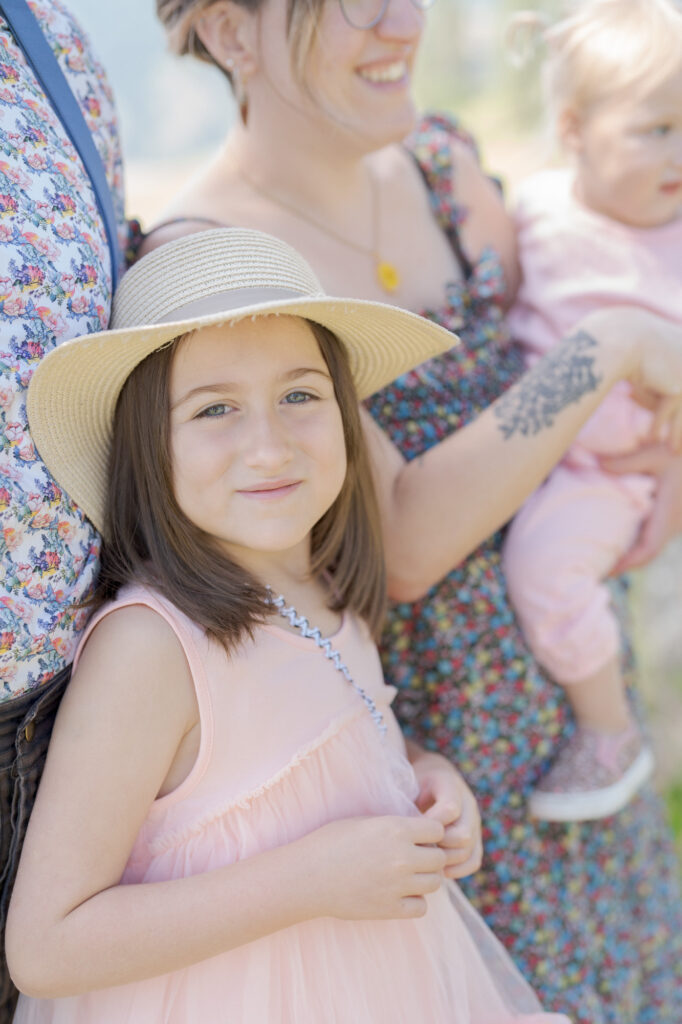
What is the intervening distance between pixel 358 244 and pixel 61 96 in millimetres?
755

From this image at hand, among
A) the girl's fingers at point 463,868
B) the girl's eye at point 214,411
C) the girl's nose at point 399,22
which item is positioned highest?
the girl's nose at point 399,22

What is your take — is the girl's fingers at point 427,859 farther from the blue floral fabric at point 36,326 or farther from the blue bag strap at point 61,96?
the blue bag strap at point 61,96

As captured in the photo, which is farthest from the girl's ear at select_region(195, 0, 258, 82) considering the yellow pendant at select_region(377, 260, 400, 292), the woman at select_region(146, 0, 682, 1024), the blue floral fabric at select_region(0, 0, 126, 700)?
the blue floral fabric at select_region(0, 0, 126, 700)

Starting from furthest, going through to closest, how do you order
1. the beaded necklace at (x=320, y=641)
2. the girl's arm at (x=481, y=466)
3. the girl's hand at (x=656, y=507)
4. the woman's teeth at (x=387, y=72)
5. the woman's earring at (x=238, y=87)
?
the girl's hand at (x=656, y=507)
the woman's earring at (x=238, y=87)
the woman's teeth at (x=387, y=72)
the girl's arm at (x=481, y=466)
the beaded necklace at (x=320, y=641)

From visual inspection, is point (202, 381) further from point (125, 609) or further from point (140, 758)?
point (140, 758)

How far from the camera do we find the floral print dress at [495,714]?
6.73ft

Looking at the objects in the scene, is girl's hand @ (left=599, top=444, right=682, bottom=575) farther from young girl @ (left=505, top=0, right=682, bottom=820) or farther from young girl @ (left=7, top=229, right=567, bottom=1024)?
young girl @ (left=7, top=229, right=567, bottom=1024)

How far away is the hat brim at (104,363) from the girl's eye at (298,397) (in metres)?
0.11

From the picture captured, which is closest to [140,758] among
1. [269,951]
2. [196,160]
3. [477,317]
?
[269,951]

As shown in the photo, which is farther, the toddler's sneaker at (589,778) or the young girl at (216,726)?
the toddler's sneaker at (589,778)

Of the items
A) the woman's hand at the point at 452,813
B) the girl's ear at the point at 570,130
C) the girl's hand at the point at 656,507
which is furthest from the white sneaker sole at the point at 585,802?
the girl's ear at the point at 570,130

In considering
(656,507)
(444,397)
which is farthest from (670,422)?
(444,397)

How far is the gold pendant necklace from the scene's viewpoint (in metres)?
2.08

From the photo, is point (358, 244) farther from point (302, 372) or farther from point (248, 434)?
point (248, 434)
